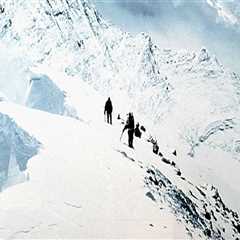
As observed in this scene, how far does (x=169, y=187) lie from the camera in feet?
113

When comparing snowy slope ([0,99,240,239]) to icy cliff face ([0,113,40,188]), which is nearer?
snowy slope ([0,99,240,239])

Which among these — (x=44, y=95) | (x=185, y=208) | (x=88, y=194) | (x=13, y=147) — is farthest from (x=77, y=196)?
(x=44, y=95)

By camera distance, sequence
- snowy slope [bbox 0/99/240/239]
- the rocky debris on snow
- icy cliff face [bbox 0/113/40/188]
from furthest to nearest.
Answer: the rocky debris on snow
icy cliff face [bbox 0/113/40/188]
snowy slope [bbox 0/99/240/239]

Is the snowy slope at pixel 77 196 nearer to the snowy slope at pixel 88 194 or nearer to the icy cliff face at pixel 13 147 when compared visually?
the snowy slope at pixel 88 194

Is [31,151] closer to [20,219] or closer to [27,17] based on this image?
[20,219]

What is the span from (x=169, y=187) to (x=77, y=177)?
28.6 feet

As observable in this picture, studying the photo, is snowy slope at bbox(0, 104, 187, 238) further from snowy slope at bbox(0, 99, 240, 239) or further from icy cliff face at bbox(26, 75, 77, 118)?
icy cliff face at bbox(26, 75, 77, 118)

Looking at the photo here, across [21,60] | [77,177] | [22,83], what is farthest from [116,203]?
[21,60]

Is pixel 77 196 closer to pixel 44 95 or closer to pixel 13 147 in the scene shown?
pixel 13 147

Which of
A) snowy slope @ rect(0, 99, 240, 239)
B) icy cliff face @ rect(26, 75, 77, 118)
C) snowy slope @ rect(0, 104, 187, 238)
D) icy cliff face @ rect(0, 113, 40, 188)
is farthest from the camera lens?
icy cliff face @ rect(26, 75, 77, 118)

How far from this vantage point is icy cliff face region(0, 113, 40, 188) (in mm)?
26078

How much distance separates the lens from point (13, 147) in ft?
90.2

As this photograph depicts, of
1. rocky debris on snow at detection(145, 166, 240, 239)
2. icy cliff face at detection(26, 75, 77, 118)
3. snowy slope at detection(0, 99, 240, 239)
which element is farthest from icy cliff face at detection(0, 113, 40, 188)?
icy cliff face at detection(26, 75, 77, 118)

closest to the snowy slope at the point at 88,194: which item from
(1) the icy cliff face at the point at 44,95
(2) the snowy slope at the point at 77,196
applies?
(2) the snowy slope at the point at 77,196
